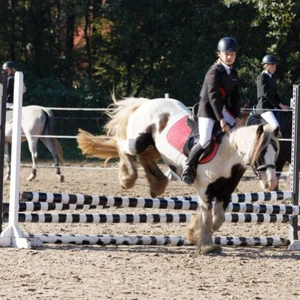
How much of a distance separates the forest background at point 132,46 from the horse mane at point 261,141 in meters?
15.6

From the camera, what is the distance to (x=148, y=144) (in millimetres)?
9875

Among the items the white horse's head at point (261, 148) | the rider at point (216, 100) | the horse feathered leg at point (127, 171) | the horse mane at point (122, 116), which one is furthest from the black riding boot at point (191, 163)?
the horse mane at point (122, 116)

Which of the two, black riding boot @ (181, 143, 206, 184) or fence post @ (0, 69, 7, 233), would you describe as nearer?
fence post @ (0, 69, 7, 233)

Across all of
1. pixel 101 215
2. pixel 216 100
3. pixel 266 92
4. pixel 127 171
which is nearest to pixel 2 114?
pixel 101 215

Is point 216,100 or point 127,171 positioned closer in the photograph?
point 216,100

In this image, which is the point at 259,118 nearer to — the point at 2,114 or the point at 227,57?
the point at 227,57

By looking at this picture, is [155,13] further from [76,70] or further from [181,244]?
[181,244]

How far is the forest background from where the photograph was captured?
984 inches

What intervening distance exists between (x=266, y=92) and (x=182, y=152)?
191 inches

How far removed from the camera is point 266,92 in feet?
44.6

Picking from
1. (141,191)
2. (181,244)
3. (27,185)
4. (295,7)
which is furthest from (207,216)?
(295,7)

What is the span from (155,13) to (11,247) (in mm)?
19639

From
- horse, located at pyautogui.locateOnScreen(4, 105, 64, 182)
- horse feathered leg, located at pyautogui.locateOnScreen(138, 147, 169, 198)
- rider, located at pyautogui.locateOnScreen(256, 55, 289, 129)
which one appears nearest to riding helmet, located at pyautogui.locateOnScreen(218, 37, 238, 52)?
horse feathered leg, located at pyautogui.locateOnScreen(138, 147, 169, 198)

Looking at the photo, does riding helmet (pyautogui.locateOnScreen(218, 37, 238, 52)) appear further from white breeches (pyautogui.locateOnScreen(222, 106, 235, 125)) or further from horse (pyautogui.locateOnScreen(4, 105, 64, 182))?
horse (pyautogui.locateOnScreen(4, 105, 64, 182))
